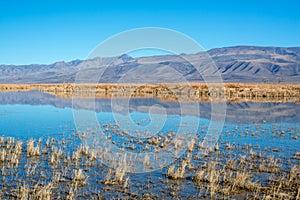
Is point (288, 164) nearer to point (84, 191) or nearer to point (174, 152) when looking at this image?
point (174, 152)

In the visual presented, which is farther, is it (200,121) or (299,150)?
(200,121)

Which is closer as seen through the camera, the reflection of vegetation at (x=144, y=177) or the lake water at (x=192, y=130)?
the reflection of vegetation at (x=144, y=177)

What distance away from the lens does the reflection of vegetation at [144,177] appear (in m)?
9.02

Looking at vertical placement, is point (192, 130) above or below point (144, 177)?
above

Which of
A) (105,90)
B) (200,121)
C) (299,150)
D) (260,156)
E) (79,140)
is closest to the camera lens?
(260,156)

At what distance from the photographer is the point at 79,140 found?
1638 centimetres

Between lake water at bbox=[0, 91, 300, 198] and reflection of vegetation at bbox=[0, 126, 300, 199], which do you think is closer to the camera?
reflection of vegetation at bbox=[0, 126, 300, 199]

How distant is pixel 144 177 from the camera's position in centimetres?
1060

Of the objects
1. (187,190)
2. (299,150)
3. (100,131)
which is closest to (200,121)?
(100,131)

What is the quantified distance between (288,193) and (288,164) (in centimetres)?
342

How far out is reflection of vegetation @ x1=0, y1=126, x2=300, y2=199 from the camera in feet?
29.6

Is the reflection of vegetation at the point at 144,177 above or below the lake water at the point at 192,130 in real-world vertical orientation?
below

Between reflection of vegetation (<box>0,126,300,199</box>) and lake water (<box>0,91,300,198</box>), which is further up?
lake water (<box>0,91,300,198</box>)

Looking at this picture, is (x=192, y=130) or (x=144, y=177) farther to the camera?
(x=192, y=130)
